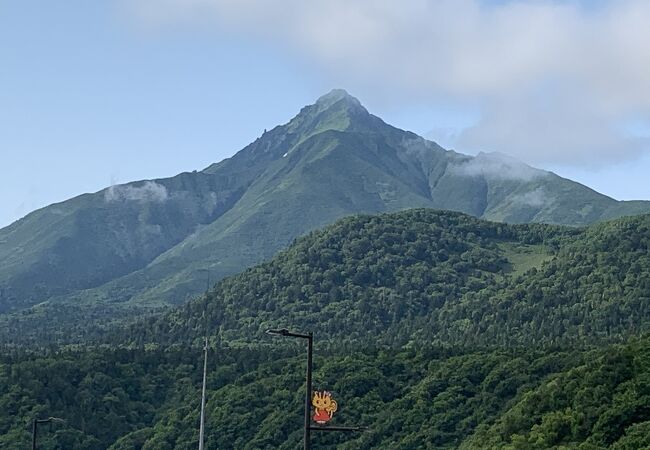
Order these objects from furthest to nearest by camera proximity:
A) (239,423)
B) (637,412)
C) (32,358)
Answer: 1. (32,358)
2. (239,423)
3. (637,412)

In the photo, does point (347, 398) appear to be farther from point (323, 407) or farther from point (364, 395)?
point (323, 407)

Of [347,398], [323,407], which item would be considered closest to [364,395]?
[347,398]

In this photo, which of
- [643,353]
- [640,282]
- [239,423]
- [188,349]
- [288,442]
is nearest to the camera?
[643,353]

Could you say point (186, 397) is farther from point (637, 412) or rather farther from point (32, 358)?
point (637, 412)

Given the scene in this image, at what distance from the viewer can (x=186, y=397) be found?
153m

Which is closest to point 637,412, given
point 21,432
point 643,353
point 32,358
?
point 643,353

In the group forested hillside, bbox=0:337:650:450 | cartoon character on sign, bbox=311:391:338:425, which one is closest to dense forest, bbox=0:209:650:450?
forested hillside, bbox=0:337:650:450

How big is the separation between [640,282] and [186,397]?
83813 millimetres

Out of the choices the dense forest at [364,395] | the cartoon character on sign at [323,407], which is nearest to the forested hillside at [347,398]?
the dense forest at [364,395]

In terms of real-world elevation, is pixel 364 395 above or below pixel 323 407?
below

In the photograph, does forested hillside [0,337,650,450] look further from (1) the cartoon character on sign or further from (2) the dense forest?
(1) the cartoon character on sign

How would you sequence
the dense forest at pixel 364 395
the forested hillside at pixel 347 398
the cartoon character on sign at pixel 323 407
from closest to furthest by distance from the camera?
the cartoon character on sign at pixel 323 407, the dense forest at pixel 364 395, the forested hillside at pixel 347 398

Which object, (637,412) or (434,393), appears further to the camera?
(434,393)

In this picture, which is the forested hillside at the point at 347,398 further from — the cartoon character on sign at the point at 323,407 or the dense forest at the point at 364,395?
the cartoon character on sign at the point at 323,407
